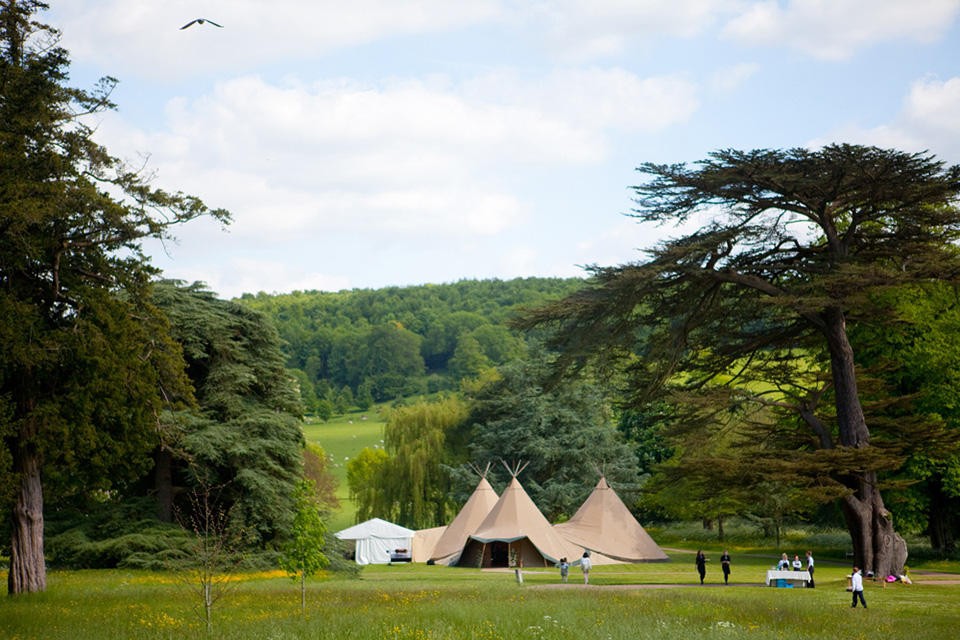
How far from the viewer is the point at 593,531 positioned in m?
33.5

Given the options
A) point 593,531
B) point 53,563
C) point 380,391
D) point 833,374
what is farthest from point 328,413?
point 833,374

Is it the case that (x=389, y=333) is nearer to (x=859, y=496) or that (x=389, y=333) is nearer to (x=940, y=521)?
(x=940, y=521)

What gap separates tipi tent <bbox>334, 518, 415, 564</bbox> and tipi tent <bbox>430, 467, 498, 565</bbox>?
2.08 m

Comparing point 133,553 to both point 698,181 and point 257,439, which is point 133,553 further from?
point 698,181

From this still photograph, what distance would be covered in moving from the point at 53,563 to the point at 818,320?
72.6 feet

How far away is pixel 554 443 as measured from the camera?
4284cm

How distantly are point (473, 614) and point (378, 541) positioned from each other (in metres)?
26.7

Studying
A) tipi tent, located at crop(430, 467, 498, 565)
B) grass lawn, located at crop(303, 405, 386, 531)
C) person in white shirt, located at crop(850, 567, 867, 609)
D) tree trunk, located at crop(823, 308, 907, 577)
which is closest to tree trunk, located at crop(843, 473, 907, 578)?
tree trunk, located at crop(823, 308, 907, 577)

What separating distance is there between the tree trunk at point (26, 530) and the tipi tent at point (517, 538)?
17.5 meters

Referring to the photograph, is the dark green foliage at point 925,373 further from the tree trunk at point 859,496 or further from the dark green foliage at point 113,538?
the dark green foliage at point 113,538

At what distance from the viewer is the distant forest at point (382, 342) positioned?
320 ft

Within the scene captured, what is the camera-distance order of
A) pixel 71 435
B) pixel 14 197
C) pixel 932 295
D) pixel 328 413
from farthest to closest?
pixel 328 413 < pixel 932 295 < pixel 71 435 < pixel 14 197

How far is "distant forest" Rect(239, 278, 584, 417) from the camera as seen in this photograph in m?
97.4

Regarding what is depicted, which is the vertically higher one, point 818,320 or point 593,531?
point 818,320
